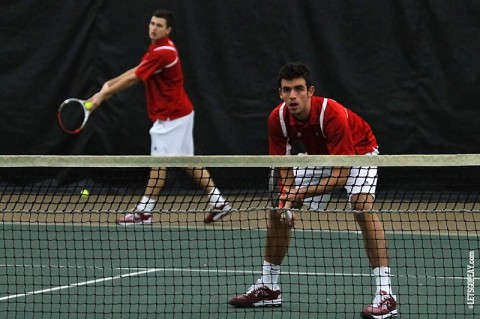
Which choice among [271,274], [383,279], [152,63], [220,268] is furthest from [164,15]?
[383,279]

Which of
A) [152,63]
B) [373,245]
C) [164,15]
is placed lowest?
A: [373,245]

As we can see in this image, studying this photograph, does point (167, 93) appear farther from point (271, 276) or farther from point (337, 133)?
point (337, 133)

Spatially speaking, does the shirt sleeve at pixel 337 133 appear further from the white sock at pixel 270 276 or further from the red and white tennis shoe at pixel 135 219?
the red and white tennis shoe at pixel 135 219

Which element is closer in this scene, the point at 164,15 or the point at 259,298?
the point at 259,298

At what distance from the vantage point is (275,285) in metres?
5.41

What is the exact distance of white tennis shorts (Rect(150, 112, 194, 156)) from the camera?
856 cm

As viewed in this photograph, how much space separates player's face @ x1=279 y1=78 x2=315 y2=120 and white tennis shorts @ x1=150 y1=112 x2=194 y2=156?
3399 mm

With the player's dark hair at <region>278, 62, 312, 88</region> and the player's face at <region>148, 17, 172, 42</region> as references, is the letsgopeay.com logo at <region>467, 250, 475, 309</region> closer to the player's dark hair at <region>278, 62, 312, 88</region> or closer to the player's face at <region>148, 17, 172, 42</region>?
the player's dark hair at <region>278, 62, 312, 88</region>

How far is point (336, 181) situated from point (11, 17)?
6241 millimetres

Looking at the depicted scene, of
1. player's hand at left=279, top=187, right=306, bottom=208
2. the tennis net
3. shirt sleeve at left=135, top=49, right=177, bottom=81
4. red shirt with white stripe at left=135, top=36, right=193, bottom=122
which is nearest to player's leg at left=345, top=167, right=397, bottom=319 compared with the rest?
the tennis net

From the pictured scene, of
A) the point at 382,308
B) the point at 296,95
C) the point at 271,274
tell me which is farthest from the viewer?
the point at 271,274

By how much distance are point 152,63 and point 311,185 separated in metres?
3.41

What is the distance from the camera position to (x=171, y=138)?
8.59m

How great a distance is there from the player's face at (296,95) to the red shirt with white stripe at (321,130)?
0.27 ft
